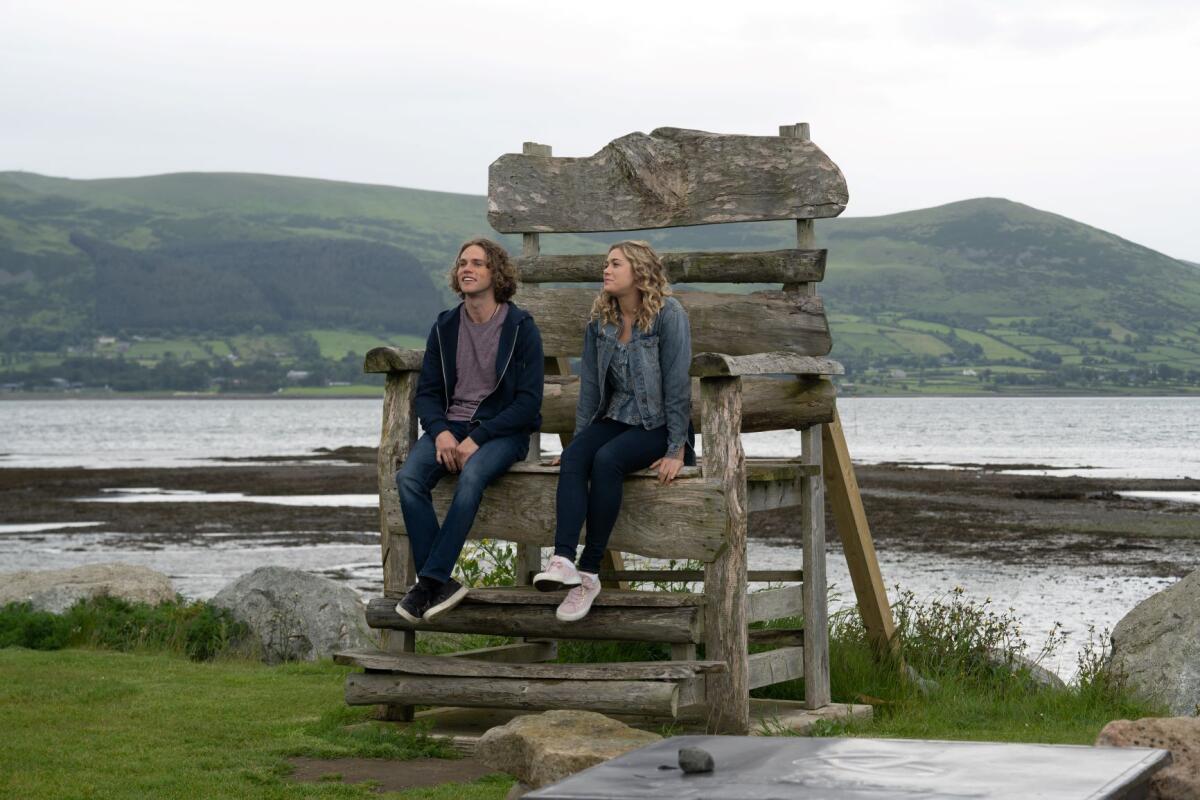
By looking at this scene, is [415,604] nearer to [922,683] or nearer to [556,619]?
[556,619]

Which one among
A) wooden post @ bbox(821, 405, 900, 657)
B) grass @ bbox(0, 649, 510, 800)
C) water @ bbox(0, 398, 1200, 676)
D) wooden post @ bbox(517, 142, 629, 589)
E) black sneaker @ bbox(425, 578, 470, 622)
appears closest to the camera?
grass @ bbox(0, 649, 510, 800)

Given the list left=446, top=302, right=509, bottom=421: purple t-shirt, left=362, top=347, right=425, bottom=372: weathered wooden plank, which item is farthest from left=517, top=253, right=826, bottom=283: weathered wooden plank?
left=362, top=347, right=425, bottom=372: weathered wooden plank

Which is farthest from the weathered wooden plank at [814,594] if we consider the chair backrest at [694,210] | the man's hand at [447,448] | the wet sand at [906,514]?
the wet sand at [906,514]

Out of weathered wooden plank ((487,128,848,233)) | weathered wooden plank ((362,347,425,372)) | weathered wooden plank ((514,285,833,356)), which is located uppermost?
weathered wooden plank ((487,128,848,233))

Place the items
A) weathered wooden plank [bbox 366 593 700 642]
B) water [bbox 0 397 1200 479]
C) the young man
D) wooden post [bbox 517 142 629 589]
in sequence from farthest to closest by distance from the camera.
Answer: water [bbox 0 397 1200 479] < wooden post [bbox 517 142 629 589] < the young man < weathered wooden plank [bbox 366 593 700 642]

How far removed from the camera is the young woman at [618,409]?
776 cm

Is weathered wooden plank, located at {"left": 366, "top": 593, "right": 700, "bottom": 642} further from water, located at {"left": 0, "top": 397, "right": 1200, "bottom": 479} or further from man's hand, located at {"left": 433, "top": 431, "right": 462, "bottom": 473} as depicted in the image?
water, located at {"left": 0, "top": 397, "right": 1200, "bottom": 479}

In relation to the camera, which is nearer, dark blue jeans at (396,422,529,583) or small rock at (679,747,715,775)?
small rock at (679,747,715,775)

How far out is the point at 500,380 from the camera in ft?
27.4

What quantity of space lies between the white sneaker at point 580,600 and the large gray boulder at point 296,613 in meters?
5.70

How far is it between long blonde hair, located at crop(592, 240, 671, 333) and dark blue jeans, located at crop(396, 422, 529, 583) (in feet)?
2.81

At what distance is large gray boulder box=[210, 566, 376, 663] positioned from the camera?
13000 millimetres

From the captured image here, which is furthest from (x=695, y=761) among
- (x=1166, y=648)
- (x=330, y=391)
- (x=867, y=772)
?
(x=330, y=391)

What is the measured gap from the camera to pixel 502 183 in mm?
9867
